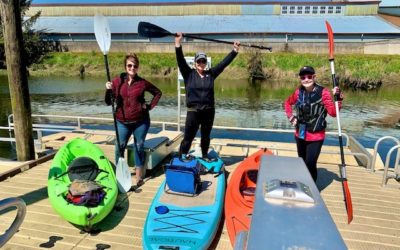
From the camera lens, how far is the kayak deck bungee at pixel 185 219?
360 cm

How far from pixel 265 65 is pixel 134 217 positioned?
28.4m

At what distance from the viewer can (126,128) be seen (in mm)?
5254

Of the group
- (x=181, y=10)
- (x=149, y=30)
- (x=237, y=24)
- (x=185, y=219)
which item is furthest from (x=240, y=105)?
(x=181, y=10)

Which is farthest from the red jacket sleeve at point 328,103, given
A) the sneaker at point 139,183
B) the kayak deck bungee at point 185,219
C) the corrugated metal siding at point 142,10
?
the corrugated metal siding at point 142,10

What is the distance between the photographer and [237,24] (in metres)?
40.5

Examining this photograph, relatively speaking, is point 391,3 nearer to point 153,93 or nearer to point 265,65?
point 265,65

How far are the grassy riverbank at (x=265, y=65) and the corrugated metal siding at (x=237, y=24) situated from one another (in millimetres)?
6433

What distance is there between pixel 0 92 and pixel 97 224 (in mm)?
22502

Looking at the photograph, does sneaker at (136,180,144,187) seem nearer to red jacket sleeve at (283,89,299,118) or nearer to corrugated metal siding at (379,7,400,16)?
red jacket sleeve at (283,89,299,118)

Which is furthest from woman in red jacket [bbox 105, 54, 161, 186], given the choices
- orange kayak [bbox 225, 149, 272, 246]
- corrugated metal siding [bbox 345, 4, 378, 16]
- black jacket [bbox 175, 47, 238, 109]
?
corrugated metal siding [bbox 345, 4, 378, 16]

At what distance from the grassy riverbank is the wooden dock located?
2429 cm

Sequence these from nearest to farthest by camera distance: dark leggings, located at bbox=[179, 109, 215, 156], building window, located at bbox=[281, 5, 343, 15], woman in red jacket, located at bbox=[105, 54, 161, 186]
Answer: woman in red jacket, located at bbox=[105, 54, 161, 186] < dark leggings, located at bbox=[179, 109, 215, 156] < building window, located at bbox=[281, 5, 343, 15]

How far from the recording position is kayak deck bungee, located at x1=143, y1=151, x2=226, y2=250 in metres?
3.60

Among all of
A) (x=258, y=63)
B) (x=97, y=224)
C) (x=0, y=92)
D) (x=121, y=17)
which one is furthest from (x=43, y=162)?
(x=121, y=17)
